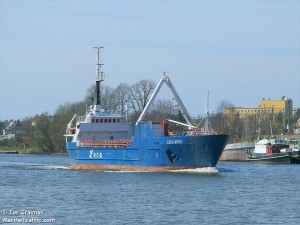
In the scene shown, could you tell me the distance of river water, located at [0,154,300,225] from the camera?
1473 inches

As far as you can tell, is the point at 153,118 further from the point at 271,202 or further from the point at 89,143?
the point at 271,202

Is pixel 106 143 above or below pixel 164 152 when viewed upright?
above

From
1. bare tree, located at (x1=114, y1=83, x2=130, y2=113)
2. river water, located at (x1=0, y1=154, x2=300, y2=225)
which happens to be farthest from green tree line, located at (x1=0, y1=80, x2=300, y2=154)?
river water, located at (x1=0, y1=154, x2=300, y2=225)

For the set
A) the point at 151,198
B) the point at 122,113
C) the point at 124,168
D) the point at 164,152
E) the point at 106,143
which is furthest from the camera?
the point at 122,113

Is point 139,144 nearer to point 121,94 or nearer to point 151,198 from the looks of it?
point 151,198

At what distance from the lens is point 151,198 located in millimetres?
45031

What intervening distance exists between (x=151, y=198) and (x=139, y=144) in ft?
64.5

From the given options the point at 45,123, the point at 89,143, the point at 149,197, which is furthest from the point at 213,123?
the point at 149,197

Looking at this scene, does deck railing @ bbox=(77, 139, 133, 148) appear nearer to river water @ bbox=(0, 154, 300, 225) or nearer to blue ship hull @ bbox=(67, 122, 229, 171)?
blue ship hull @ bbox=(67, 122, 229, 171)

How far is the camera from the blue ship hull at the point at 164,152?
61.3 meters

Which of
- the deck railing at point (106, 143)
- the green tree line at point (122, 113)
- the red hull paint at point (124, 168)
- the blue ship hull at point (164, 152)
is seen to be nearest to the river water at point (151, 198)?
the blue ship hull at point (164, 152)

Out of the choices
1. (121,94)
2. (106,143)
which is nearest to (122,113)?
(121,94)

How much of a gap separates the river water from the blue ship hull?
1050 millimetres

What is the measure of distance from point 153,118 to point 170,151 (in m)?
56.0
